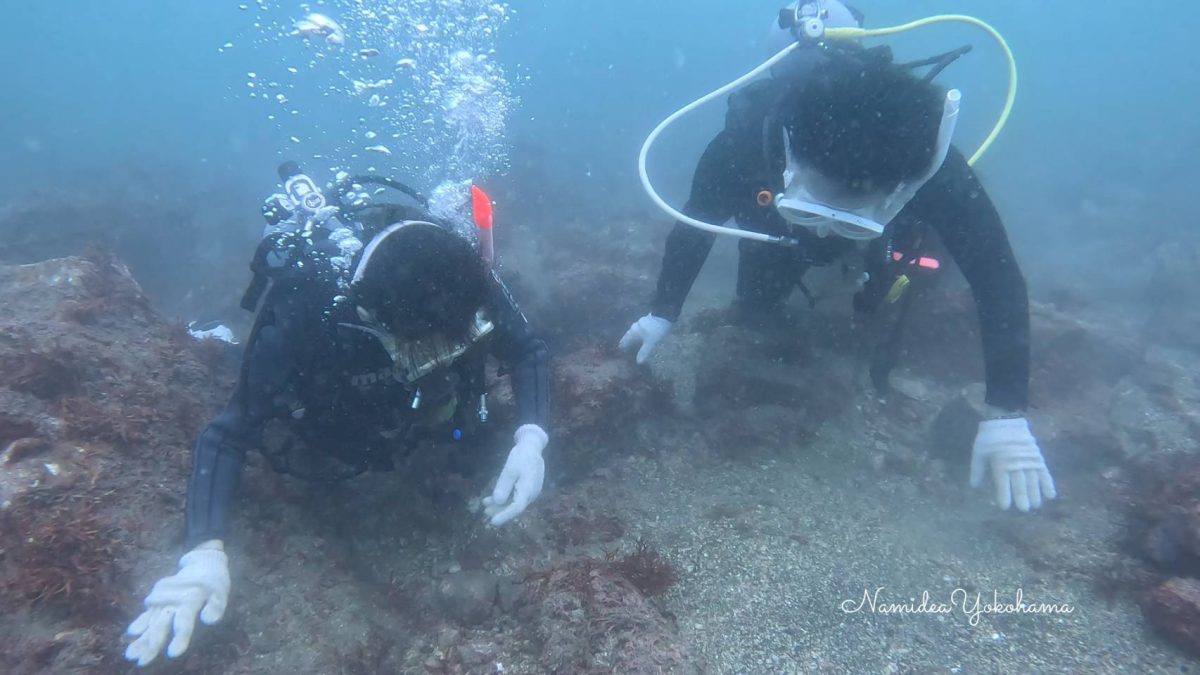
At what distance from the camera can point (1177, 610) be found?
2998 millimetres

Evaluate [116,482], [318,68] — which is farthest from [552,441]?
[318,68]

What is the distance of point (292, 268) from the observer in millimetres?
3656

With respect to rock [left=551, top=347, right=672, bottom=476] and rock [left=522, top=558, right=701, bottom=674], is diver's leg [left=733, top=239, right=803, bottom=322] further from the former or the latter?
rock [left=522, top=558, right=701, bottom=674]

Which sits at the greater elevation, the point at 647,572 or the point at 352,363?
the point at 352,363

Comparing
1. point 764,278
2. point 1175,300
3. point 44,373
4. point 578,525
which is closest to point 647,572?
point 578,525

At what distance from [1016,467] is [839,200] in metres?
2.29

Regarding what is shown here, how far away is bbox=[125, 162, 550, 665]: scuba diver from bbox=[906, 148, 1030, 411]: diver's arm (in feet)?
10.5

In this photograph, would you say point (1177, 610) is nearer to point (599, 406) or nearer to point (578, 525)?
point (578, 525)

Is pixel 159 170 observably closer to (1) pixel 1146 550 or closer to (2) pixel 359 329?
(2) pixel 359 329

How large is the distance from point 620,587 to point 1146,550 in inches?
130

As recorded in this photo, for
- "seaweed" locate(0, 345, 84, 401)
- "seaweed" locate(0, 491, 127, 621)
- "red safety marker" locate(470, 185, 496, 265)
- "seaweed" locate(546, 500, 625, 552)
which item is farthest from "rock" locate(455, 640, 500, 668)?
"seaweed" locate(0, 345, 84, 401)

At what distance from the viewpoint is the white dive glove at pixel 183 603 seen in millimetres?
2867

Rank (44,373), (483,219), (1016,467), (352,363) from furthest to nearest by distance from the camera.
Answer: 1. (44,373)
2. (1016,467)
3. (352,363)
4. (483,219)

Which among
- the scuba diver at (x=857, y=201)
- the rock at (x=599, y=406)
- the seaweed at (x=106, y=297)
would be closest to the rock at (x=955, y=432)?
the scuba diver at (x=857, y=201)
